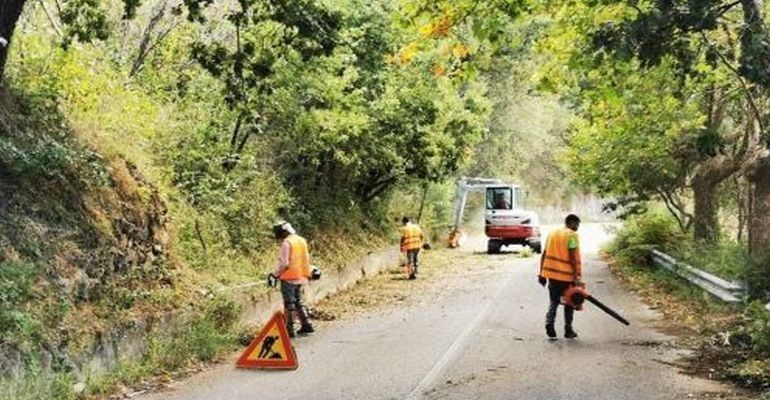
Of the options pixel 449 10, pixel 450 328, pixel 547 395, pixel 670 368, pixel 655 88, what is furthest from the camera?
pixel 655 88

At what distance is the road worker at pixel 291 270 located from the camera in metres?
13.6

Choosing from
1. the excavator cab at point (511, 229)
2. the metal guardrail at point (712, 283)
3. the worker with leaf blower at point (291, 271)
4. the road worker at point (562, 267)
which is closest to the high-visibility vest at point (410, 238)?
the metal guardrail at point (712, 283)

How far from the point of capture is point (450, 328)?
14188mm

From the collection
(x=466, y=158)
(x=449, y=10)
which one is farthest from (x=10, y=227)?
(x=466, y=158)

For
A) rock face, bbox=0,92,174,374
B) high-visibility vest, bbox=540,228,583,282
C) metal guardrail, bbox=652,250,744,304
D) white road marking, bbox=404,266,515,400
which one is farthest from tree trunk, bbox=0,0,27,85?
metal guardrail, bbox=652,250,744,304

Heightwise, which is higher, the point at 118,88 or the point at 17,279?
the point at 118,88

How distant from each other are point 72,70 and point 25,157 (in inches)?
86.5

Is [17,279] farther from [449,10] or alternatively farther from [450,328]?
[450,328]

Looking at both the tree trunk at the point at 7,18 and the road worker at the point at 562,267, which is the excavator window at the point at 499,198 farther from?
the tree trunk at the point at 7,18

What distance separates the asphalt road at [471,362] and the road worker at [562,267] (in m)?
0.36

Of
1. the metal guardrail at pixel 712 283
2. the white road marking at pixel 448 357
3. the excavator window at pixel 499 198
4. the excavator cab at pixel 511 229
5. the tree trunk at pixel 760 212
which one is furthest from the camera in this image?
the excavator window at pixel 499 198

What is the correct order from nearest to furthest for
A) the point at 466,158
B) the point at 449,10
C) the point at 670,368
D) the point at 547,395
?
the point at 547,395 < the point at 449,10 < the point at 670,368 < the point at 466,158

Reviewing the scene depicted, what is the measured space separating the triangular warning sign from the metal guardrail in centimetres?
756

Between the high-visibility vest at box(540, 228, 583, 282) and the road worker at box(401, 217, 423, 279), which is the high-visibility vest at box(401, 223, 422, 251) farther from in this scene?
the high-visibility vest at box(540, 228, 583, 282)
